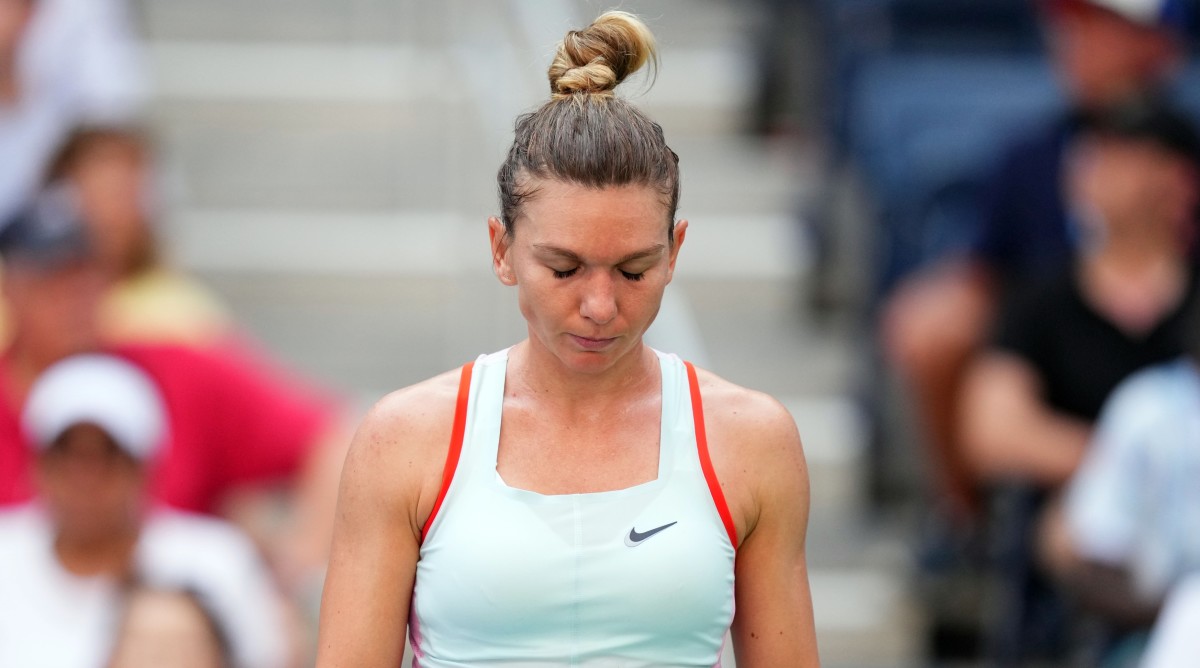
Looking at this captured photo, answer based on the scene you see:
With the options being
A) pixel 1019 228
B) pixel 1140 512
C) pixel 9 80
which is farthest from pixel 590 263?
pixel 9 80

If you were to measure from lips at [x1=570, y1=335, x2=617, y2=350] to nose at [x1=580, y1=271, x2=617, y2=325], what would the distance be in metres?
0.04

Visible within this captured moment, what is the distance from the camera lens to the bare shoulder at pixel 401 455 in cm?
148

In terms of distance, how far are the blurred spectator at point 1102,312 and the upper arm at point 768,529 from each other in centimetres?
228

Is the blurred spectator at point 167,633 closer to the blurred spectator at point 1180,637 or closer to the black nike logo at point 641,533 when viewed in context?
the blurred spectator at point 1180,637

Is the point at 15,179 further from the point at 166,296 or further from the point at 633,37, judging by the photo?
the point at 633,37

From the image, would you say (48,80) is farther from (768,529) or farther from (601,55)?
(768,529)

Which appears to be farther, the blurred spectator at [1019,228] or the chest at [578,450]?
the blurred spectator at [1019,228]

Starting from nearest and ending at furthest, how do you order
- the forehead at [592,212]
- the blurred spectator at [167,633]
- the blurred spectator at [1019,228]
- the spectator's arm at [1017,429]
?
the forehead at [592,212]
the blurred spectator at [167,633]
the spectator's arm at [1017,429]
the blurred spectator at [1019,228]

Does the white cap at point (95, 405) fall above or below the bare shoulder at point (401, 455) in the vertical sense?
above

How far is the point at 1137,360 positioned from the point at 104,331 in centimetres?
224

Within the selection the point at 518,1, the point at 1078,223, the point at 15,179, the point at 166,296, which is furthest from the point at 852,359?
the point at 15,179

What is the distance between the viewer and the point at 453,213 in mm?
4992

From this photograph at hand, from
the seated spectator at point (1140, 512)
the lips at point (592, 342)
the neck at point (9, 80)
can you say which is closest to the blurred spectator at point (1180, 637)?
the seated spectator at point (1140, 512)

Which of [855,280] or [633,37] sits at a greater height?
[855,280]
